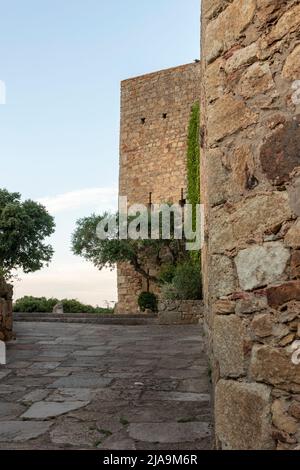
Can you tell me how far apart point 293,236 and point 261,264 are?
0.18m

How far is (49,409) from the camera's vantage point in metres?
3.41

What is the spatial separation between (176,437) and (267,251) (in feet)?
4.40

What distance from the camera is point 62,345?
21.2ft

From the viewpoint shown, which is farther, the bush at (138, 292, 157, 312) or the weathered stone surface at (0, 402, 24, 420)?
the bush at (138, 292, 157, 312)

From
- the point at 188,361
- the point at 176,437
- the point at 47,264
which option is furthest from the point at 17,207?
the point at 176,437

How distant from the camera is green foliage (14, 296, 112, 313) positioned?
14238 mm

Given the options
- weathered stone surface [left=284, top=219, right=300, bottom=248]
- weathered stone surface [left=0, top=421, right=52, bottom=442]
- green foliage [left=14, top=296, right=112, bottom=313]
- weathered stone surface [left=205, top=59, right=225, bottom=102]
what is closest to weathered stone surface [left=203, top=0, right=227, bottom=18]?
weathered stone surface [left=205, top=59, right=225, bottom=102]

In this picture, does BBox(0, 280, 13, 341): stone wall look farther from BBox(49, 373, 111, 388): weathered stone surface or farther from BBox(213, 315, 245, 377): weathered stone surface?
BBox(213, 315, 245, 377): weathered stone surface

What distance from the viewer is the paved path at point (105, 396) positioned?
276 centimetres

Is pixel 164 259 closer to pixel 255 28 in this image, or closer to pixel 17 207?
pixel 17 207

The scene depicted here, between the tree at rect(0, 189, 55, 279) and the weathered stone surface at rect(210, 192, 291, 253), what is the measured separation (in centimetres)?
1591

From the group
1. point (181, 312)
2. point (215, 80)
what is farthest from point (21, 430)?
point (181, 312)

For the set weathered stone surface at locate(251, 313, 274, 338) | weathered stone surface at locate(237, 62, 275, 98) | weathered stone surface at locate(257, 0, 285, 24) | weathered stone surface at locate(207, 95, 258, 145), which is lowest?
weathered stone surface at locate(251, 313, 274, 338)

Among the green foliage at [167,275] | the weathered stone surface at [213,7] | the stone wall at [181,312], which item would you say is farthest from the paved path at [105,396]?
the green foliage at [167,275]
